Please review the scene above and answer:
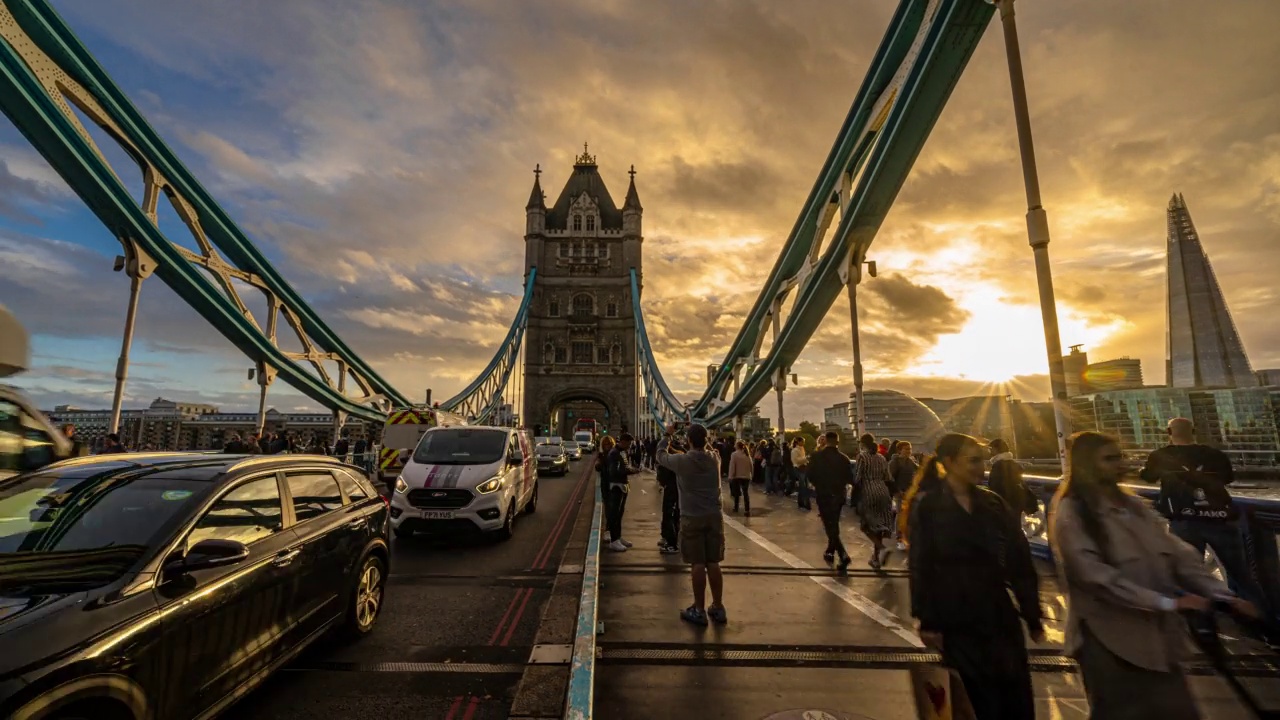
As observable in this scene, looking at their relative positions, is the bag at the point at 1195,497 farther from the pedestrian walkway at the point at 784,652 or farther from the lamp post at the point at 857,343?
the lamp post at the point at 857,343

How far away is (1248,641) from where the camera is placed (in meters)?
4.70

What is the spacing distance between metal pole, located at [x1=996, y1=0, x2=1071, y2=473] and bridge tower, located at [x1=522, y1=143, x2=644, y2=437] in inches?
1946

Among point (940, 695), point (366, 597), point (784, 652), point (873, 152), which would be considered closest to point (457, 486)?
point (366, 597)

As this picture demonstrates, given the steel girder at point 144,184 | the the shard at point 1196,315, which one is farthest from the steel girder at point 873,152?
the the shard at point 1196,315

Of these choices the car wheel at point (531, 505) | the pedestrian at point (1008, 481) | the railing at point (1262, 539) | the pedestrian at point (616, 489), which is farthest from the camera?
the car wheel at point (531, 505)

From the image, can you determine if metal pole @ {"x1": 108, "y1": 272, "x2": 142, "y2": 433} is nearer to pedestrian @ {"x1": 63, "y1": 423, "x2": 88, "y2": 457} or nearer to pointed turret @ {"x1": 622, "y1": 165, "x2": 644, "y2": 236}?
pedestrian @ {"x1": 63, "y1": 423, "x2": 88, "y2": 457}

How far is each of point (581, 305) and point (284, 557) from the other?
5822 centimetres

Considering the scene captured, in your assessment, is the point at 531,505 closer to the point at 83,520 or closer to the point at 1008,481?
the point at 1008,481

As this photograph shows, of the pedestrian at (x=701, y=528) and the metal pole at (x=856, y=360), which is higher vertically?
the metal pole at (x=856, y=360)

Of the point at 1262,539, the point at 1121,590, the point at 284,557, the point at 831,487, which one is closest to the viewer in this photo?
the point at 1121,590

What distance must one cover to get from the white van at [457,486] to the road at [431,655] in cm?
85

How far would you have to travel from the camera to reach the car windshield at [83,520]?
8.57ft

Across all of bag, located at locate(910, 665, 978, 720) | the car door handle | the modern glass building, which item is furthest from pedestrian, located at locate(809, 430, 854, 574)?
the modern glass building

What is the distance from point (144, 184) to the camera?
16234 millimetres
